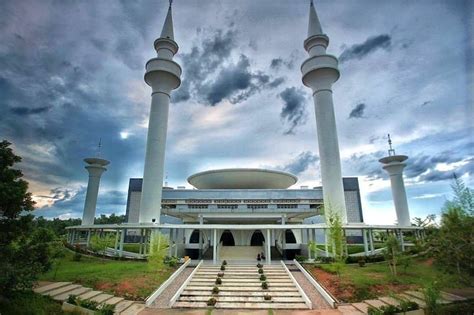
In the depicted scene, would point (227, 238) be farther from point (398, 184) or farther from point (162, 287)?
point (398, 184)

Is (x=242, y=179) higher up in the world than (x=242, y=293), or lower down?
higher up

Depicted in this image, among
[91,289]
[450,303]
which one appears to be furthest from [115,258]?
[450,303]

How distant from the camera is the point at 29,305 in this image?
12742 millimetres

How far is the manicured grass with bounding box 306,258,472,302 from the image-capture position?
16.1 metres

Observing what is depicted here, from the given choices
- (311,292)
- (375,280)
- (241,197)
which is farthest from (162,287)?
(241,197)

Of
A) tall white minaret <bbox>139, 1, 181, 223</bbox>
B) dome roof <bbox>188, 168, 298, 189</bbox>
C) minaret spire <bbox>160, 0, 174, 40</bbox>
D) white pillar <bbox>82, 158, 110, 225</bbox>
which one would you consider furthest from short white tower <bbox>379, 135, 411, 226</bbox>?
white pillar <bbox>82, 158, 110, 225</bbox>

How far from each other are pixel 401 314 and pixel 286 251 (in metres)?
24.5

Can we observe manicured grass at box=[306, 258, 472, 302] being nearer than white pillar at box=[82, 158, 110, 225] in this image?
Yes

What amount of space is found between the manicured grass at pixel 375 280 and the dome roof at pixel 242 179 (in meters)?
23.8

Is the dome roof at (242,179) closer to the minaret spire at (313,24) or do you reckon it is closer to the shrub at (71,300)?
the minaret spire at (313,24)

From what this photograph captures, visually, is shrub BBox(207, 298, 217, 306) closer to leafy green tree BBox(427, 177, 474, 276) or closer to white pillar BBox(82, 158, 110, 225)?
leafy green tree BBox(427, 177, 474, 276)

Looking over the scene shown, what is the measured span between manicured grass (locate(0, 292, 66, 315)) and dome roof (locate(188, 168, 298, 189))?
1271 inches

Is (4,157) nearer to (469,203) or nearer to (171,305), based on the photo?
(171,305)

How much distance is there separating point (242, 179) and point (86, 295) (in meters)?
31.9
